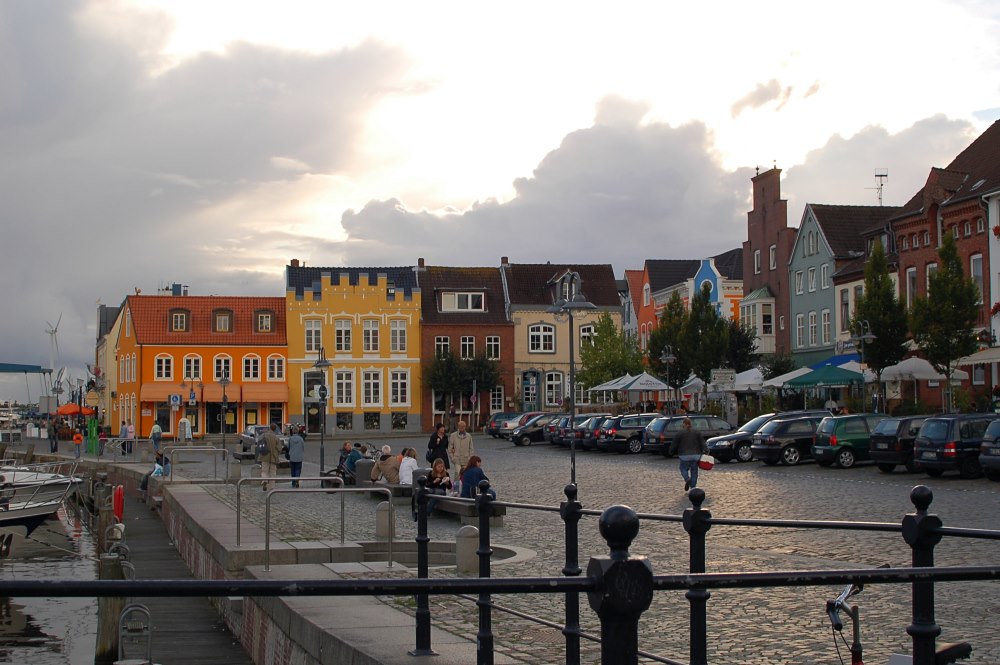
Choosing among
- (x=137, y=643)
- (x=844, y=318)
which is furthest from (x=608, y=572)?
(x=844, y=318)

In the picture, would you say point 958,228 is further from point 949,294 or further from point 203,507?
point 203,507

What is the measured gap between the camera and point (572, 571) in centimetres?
673

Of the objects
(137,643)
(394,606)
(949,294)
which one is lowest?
(137,643)

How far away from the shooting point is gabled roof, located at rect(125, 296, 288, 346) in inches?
3248

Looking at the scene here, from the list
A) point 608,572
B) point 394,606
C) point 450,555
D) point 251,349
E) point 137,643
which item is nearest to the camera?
point 608,572

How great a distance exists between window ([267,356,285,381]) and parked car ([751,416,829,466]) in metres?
51.1

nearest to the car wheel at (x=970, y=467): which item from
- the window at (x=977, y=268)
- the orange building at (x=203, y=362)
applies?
the window at (x=977, y=268)

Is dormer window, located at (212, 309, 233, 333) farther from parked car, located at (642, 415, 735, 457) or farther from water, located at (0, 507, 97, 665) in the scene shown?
water, located at (0, 507, 97, 665)

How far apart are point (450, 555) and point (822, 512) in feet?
29.1

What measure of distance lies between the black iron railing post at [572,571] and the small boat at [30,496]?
27562mm

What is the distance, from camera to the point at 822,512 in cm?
2195

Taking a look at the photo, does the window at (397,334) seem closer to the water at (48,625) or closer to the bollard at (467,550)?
the water at (48,625)

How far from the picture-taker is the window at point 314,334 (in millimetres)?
84500

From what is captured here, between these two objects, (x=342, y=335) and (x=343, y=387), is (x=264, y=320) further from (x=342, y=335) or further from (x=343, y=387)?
(x=343, y=387)
